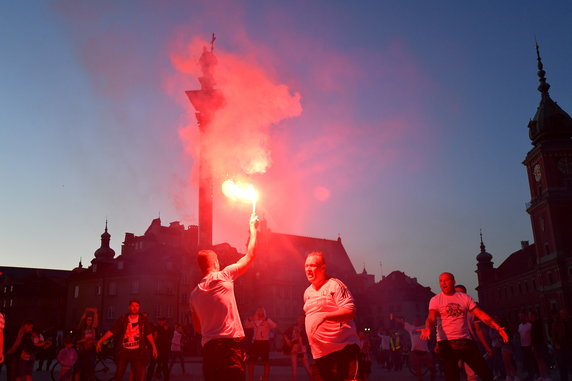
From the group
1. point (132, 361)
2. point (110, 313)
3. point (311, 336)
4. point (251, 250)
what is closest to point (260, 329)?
point (132, 361)

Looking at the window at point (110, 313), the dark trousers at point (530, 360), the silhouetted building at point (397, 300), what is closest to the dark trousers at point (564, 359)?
the dark trousers at point (530, 360)

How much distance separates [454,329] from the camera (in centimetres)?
771

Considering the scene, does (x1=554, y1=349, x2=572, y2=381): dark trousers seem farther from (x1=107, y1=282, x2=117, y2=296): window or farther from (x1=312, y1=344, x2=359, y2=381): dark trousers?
(x1=107, y1=282, x2=117, y2=296): window

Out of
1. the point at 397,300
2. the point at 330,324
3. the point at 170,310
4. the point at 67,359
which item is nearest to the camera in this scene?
the point at 330,324

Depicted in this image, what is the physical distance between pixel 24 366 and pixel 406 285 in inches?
2964

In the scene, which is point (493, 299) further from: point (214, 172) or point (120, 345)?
point (120, 345)

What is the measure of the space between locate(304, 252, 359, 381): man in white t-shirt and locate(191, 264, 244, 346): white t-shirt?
0.94 meters

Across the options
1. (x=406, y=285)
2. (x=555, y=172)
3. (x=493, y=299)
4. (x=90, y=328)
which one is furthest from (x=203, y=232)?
(x=493, y=299)

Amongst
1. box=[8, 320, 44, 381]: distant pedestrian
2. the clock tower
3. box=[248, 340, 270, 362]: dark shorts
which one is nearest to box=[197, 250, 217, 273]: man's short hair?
box=[8, 320, 44, 381]: distant pedestrian

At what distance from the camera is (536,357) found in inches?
532

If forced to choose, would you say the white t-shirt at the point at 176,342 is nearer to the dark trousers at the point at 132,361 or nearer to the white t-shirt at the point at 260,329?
the white t-shirt at the point at 260,329

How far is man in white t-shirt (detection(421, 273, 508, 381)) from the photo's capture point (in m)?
7.52

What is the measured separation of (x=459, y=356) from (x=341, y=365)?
2.76 m

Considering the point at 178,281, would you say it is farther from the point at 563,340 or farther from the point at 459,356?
the point at 459,356
